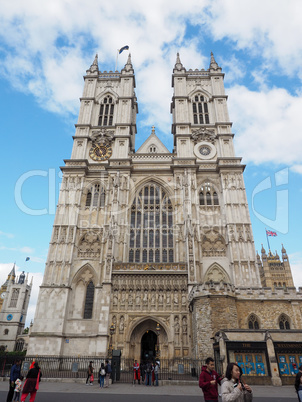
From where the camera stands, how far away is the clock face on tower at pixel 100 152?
3306cm

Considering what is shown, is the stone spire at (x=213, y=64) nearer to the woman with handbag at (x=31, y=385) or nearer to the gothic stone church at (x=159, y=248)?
the gothic stone church at (x=159, y=248)

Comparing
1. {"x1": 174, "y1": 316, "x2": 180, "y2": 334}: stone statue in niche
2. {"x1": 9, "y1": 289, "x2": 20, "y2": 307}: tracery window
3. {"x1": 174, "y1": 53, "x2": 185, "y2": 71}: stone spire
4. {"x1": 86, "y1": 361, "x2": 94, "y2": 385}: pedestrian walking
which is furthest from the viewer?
{"x1": 9, "y1": 289, "x2": 20, "y2": 307}: tracery window

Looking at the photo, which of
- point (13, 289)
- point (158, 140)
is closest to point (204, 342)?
point (158, 140)

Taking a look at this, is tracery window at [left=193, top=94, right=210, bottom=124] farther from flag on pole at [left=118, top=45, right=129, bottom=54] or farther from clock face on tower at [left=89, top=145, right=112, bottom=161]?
flag on pole at [left=118, top=45, right=129, bottom=54]

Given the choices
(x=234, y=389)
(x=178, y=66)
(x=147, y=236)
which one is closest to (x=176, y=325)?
(x=147, y=236)

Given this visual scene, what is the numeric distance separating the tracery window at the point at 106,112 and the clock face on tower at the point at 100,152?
3754mm

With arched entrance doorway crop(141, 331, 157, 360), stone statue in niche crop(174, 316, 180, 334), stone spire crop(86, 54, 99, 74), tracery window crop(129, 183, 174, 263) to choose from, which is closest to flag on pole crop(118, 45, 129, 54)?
stone spire crop(86, 54, 99, 74)

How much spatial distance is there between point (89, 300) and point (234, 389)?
23.3m

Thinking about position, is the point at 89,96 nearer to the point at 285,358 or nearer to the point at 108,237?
the point at 108,237

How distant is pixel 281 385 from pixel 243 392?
1243cm

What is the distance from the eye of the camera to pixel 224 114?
3516 cm

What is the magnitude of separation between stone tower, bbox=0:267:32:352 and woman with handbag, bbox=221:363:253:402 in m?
64.2

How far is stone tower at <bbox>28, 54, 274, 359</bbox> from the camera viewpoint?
23109 mm

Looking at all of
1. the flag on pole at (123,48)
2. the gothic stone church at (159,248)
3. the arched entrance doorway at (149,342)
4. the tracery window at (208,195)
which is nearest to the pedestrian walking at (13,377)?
the gothic stone church at (159,248)
